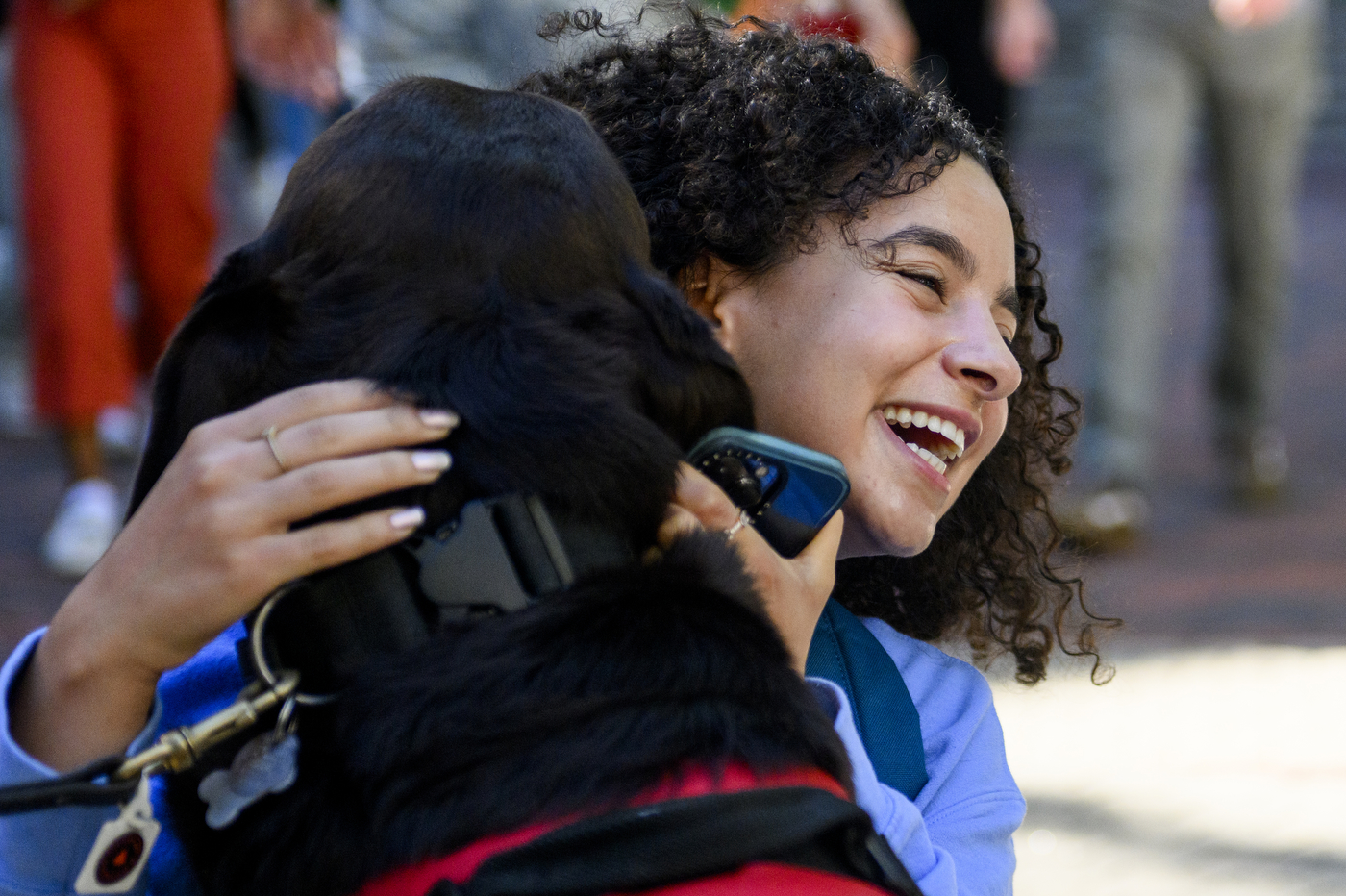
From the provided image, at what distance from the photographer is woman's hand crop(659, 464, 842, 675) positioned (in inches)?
60.3

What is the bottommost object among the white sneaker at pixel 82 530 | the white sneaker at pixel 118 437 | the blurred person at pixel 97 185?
the white sneaker at pixel 82 530

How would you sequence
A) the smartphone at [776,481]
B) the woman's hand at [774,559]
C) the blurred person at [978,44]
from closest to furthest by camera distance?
the woman's hand at [774,559]
the smartphone at [776,481]
the blurred person at [978,44]

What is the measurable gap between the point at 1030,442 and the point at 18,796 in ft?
6.21

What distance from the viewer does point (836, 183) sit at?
2.21 meters

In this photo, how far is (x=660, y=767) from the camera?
133cm

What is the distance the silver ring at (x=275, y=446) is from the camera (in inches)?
56.5

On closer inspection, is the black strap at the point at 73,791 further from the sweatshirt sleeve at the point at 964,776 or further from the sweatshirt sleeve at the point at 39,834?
the sweatshirt sleeve at the point at 964,776

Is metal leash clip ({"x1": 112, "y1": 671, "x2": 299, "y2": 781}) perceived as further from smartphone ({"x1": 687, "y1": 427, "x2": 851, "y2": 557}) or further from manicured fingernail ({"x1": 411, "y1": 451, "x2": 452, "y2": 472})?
smartphone ({"x1": 687, "y1": 427, "x2": 851, "y2": 557})

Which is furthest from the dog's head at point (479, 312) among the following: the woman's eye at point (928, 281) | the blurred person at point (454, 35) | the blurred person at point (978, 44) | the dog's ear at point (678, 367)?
the blurred person at point (978, 44)

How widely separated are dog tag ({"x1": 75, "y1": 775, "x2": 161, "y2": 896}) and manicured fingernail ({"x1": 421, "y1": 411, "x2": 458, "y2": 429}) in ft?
1.38

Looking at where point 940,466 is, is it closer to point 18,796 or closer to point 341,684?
point 341,684

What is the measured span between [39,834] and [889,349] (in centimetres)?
121

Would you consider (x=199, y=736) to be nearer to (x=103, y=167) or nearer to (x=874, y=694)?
(x=874, y=694)

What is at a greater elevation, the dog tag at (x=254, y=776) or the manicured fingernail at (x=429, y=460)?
the manicured fingernail at (x=429, y=460)
